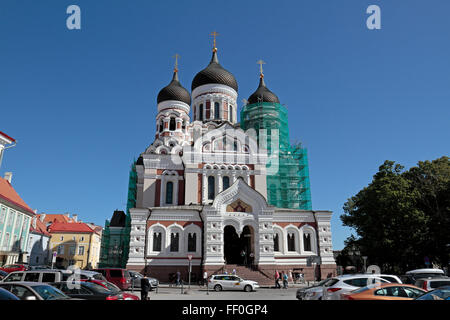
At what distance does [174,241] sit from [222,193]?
18.6 ft

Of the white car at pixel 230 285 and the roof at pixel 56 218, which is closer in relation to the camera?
the white car at pixel 230 285

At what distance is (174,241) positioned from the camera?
27891mm

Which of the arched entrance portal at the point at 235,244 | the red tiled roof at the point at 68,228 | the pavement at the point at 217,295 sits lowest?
the pavement at the point at 217,295

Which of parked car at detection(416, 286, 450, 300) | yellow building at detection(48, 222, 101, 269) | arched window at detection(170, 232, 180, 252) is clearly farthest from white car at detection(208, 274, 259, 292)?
yellow building at detection(48, 222, 101, 269)

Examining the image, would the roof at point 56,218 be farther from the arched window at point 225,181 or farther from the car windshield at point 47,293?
the car windshield at point 47,293

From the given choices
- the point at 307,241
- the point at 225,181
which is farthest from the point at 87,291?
the point at 225,181

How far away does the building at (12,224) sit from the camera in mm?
30781

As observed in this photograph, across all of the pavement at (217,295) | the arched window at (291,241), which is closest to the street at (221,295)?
the pavement at (217,295)

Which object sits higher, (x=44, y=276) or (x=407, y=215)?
(x=407, y=215)

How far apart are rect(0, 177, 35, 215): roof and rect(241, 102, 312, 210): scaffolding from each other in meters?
25.3

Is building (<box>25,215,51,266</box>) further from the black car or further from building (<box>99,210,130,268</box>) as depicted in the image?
the black car

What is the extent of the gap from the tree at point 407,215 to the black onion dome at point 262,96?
16298 mm

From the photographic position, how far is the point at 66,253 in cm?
5131

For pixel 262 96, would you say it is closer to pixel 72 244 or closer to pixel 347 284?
pixel 347 284
